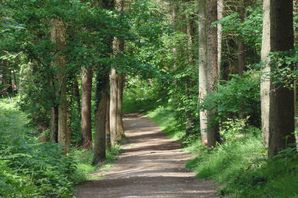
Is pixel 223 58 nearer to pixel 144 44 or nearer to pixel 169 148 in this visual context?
pixel 169 148

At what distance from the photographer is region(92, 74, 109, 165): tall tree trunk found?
20453mm

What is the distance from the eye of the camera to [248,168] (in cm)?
1227

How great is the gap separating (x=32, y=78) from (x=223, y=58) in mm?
11006

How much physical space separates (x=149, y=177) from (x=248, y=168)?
451 cm

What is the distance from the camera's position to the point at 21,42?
15.6 m

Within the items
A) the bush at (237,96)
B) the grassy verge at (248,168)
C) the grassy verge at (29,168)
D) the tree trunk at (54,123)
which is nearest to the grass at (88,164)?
the tree trunk at (54,123)

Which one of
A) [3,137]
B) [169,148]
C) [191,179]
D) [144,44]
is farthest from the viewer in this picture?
[169,148]

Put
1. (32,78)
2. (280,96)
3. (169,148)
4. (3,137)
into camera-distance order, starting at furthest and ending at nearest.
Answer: (169,148) → (32,78) → (3,137) → (280,96)

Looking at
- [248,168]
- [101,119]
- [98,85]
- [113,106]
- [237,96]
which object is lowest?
[248,168]

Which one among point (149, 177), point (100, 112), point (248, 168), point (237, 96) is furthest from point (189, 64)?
point (248, 168)

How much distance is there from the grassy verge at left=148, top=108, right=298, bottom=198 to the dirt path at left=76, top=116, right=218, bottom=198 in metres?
0.51

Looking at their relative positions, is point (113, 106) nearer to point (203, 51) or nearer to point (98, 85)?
point (203, 51)

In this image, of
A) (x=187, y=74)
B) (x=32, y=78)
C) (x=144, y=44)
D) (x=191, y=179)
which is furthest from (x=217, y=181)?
(x=187, y=74)

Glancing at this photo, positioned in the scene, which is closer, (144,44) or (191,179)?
(191,179)
